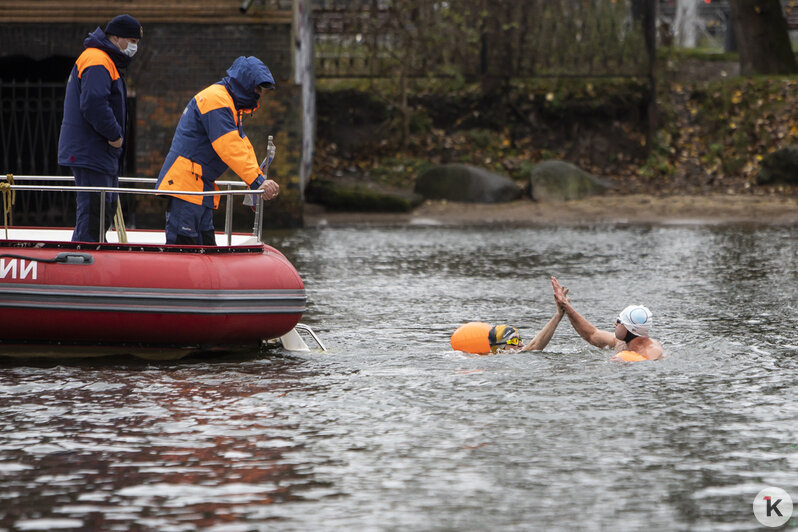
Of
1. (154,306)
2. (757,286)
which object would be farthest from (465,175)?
(154,306)

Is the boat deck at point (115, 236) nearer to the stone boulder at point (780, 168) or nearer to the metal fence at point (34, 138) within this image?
the metal fence at point (34, 138)

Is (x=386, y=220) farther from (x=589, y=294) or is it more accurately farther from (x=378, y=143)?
(x=589, y=294)

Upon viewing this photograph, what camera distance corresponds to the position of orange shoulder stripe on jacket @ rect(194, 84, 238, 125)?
9.11 meters

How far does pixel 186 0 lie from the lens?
65.8ft

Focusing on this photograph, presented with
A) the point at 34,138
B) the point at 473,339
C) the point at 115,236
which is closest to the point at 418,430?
the point at 473,339

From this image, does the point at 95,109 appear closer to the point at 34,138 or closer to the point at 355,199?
the point at 34,138

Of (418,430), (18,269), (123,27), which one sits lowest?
(418,430)

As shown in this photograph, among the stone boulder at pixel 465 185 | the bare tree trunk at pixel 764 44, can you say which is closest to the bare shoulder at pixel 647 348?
the stone boulder at pixel 465 185

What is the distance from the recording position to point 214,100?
912 cm

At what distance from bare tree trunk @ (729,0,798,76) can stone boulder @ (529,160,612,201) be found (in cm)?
565

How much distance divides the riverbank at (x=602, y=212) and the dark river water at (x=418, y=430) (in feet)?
31.8

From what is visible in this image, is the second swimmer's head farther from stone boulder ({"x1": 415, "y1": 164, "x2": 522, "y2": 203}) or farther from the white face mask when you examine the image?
stone boulder ({"x1": 415, "y1": 164, "x2": 522, "y2": 203})

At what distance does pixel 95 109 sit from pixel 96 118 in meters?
0.06

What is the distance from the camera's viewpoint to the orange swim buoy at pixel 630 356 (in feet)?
28.8
